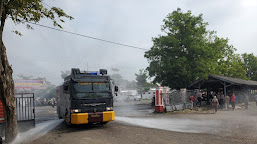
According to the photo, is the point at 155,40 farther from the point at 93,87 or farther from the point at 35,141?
the point at 35,141

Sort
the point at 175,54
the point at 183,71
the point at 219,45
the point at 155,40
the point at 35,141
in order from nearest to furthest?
1. the point at 35,141
2. the point at 183,71
3. the point at 175,54
4. the point at 155,40
5. the point at 219,45

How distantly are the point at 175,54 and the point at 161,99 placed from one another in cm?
1417

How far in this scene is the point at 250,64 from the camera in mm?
63875

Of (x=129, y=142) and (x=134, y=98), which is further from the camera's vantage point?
(x=134, y=98)

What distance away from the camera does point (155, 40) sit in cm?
3509

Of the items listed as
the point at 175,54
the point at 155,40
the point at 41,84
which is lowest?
the point at 41,84

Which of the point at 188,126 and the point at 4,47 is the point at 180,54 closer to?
the point at 188,126

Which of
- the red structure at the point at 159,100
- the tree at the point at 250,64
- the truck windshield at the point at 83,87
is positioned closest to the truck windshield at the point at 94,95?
the truck windshield at the point at 83,87

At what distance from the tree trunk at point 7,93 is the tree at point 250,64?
6743 centimetres

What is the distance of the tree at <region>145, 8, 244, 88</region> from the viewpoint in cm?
3144

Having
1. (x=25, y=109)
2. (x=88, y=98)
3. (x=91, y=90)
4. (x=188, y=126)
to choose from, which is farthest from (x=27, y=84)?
(x=188, y=126)

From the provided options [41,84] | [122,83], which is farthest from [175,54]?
[122,83]

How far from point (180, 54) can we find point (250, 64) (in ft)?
138

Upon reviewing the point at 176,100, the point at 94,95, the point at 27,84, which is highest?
the point at 27,84
